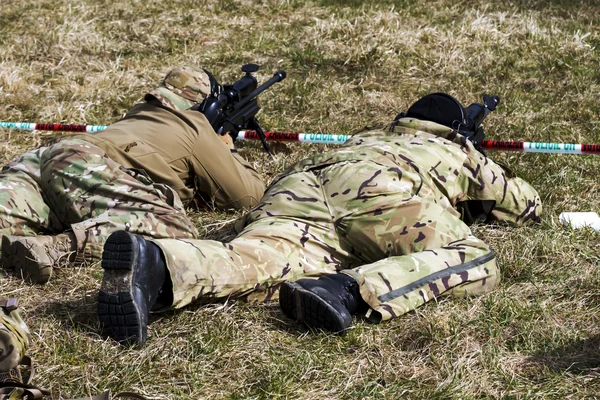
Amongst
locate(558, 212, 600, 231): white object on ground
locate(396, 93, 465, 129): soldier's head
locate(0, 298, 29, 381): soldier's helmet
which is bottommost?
locate(558, 212, 600, 231): white object on ground

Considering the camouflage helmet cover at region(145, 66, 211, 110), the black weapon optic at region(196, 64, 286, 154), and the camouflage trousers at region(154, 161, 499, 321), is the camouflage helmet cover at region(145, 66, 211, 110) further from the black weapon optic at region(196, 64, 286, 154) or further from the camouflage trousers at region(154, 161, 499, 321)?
the camouflage trousers at region(154, 161, 499, 321)

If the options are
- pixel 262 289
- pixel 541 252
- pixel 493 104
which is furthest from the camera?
pixel 493 104

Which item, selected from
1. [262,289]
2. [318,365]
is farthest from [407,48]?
[318,365]

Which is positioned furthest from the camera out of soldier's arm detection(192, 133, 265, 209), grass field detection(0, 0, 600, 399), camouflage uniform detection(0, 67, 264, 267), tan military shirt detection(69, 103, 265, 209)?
soldier's arm detection(192, 133, 265, 209)

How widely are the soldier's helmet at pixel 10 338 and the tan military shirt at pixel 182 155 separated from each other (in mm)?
1851

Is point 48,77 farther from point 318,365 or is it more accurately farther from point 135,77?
point 318,365

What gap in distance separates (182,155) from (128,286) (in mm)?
1995

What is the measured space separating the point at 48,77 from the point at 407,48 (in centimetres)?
343

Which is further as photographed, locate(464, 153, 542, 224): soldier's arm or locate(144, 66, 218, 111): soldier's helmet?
locate(144, 66, 218, 111): soldier's helmet

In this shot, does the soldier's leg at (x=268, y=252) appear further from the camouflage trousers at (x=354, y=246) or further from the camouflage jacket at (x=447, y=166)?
the camouflage jacket at (x=447, y=166)

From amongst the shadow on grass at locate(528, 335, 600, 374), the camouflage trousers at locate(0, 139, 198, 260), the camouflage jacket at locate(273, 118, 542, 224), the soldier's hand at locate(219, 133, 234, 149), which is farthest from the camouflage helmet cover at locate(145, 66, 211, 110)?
the shadow on grass at locate(528, 335, 600, 374)

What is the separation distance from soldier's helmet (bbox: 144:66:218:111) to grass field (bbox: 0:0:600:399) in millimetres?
773

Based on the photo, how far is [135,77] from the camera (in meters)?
7.92

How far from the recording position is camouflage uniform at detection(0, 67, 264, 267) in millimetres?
4684
